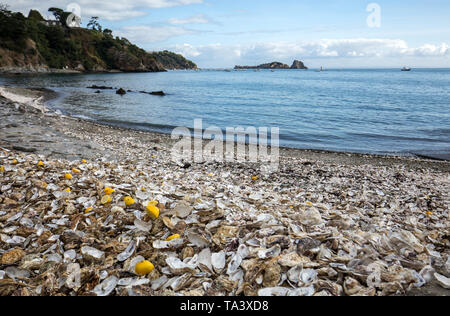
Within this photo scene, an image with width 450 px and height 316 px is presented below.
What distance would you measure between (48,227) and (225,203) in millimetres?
2617

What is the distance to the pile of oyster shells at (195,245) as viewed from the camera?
2.75 m

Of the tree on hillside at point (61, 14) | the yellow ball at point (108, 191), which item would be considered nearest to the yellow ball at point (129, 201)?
the yellow ball at point (108, 191)

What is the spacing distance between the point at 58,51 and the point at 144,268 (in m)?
114

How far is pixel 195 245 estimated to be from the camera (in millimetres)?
3346

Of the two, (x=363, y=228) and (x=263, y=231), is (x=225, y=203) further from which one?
(x=363, y=228)

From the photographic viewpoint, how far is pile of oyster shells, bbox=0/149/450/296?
2750mm

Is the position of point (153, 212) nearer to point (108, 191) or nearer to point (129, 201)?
A: point (129, 201)

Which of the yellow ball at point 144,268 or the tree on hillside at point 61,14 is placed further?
the tree on hillside at point 61,14

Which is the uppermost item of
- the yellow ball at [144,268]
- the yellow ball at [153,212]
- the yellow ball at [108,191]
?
the yellow ball at [108,191]

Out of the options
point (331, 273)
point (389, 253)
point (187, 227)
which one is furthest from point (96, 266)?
point (389, 253)

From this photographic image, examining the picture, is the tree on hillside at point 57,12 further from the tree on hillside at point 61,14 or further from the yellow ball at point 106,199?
the yellow ball at point 106,199

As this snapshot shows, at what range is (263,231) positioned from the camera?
11.9 feet

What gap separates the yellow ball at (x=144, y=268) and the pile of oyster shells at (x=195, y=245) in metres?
0.07

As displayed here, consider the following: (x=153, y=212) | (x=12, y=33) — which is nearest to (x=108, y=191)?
(x=153, y=212)
